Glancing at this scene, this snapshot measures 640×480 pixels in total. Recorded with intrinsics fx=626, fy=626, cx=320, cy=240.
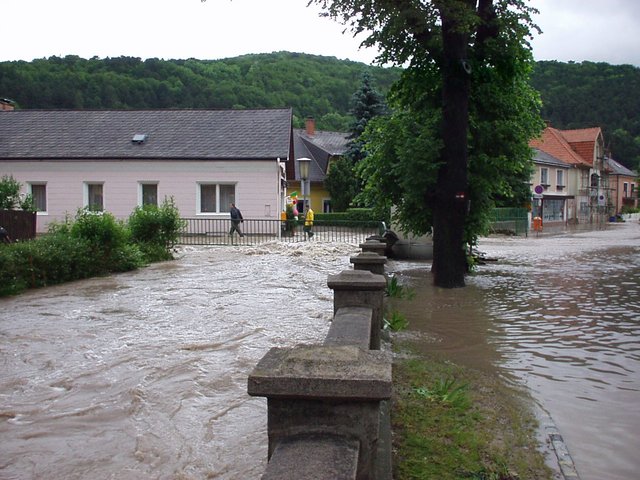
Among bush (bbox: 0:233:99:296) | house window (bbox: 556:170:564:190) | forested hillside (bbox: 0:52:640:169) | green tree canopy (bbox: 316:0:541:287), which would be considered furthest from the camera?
house window (bbox: 556:170:564:190)

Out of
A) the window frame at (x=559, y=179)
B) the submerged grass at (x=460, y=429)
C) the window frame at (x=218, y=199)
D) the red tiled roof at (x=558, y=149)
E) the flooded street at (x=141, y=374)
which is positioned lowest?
the flooded street at (x=141, y=374)

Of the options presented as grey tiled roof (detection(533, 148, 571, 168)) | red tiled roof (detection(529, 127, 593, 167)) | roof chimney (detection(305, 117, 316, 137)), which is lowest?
grey tiled roof (detection(533, 148, 571, 168))

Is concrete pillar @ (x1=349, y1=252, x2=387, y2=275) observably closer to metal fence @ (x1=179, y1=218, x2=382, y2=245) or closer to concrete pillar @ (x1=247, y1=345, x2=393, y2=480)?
concrete pillar @ (x1=247, y1=345, x2=393, y2=480)

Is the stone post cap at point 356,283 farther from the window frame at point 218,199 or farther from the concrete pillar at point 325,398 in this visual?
the window frame at point 218,199

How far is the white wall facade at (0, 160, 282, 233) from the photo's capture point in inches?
1154

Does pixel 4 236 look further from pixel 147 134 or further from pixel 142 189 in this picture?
pixel 147 134

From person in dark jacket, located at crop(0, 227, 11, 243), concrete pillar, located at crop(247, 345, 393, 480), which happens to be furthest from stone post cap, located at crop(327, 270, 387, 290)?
person in dark jacket, located at crop(0, 227, 11, 243)

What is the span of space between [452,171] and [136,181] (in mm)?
20477

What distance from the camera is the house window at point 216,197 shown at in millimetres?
29828

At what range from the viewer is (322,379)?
2703 mm

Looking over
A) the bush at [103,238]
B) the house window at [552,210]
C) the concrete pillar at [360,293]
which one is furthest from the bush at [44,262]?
the house window at [552,210]

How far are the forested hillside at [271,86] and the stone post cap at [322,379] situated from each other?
4527 cm

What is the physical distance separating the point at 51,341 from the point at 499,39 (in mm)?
10256

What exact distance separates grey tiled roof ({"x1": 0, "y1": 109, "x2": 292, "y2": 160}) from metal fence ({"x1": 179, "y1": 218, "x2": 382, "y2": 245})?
329 centimetres
